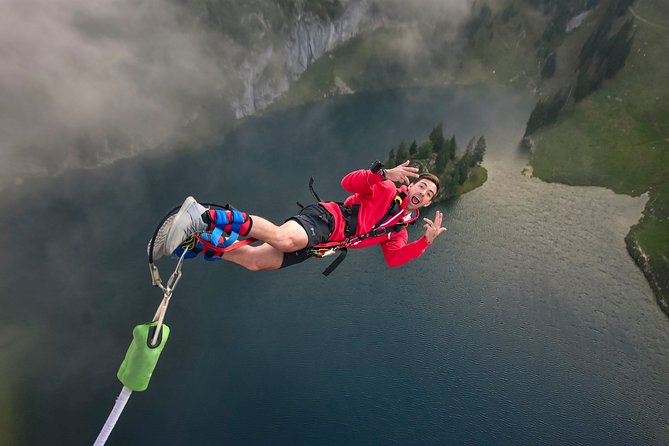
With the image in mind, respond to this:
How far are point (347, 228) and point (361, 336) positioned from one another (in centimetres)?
2672

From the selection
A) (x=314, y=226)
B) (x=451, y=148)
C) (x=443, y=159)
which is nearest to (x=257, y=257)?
(x=314, y=226)

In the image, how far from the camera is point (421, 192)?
8727 millimetres

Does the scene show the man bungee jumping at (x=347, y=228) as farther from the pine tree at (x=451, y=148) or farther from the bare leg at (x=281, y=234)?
the pine tree at (x=451, y=148)

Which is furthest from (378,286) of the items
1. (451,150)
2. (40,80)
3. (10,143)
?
(40,80)

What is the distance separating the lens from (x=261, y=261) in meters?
8.40

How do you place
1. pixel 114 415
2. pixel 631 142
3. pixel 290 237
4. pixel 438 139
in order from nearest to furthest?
pixel 114 415 → pixel 290 237 → pixel 438 139 → pixel 631 142

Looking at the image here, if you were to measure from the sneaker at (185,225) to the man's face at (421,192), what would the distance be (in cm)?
A: 424

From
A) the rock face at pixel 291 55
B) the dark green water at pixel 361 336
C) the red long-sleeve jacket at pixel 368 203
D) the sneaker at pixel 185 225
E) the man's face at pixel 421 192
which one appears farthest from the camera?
the rock face at pixel 291 55

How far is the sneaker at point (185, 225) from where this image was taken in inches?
233

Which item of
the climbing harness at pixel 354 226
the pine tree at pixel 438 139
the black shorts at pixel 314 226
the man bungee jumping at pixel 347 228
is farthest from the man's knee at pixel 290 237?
the pine tree at pixel 438 139

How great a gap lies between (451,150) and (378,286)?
2433 cm

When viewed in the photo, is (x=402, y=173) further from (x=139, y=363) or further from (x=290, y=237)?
(x=139, y=363)

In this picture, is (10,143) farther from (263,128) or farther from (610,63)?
(610,63)

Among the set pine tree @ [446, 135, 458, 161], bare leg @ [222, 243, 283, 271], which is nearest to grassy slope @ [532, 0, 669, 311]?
pine tree @ [446, 135, 458, 161]
